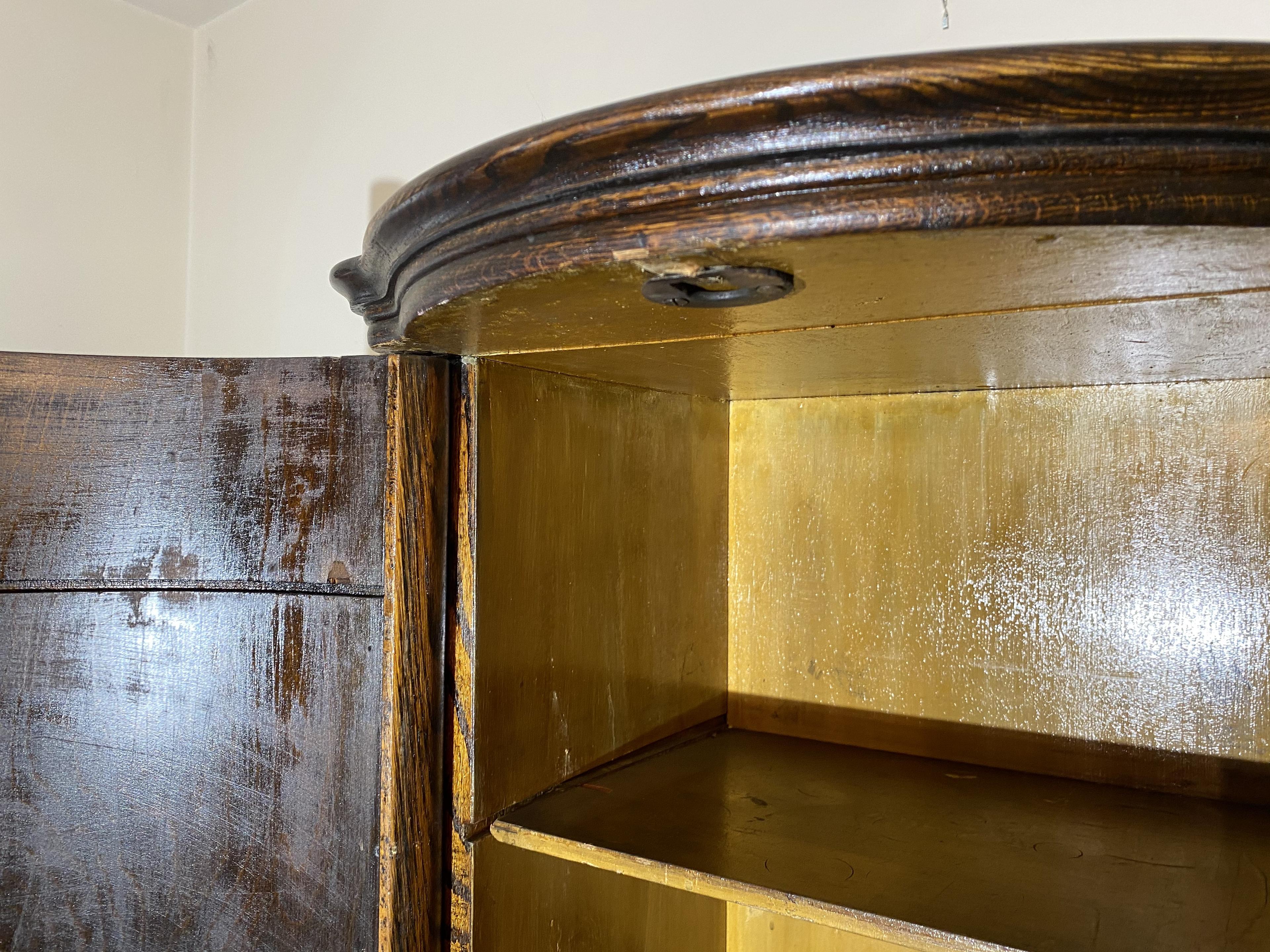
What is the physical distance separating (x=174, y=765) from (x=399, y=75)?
45.3 inches

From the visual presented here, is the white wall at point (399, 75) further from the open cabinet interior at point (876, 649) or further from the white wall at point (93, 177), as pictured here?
the open cabinet interior at point (876, 649)

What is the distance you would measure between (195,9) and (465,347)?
1.60 m

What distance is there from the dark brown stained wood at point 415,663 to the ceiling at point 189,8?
152 centimetres

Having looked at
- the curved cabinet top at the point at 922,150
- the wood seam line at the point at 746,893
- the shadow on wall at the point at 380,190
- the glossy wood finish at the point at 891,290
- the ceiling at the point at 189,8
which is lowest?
the wood seam line at the point at 746,893

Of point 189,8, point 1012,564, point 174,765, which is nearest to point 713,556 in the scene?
point 1012,564

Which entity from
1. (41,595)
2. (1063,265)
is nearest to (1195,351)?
(1063,265)

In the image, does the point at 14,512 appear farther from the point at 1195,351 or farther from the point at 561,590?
the point at 1195,351

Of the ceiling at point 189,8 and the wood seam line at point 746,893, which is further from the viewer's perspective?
the ceiling at point 189,8

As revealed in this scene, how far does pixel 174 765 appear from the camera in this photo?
55 cm

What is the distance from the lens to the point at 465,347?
52cm

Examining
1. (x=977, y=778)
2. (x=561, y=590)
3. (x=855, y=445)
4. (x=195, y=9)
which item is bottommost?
(x=977, y=778)

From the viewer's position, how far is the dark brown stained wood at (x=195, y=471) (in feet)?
1.78

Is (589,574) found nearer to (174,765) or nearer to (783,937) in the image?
(174,765)

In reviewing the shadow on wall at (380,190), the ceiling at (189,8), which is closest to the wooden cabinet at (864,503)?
the shadow on wall at (380,190)
